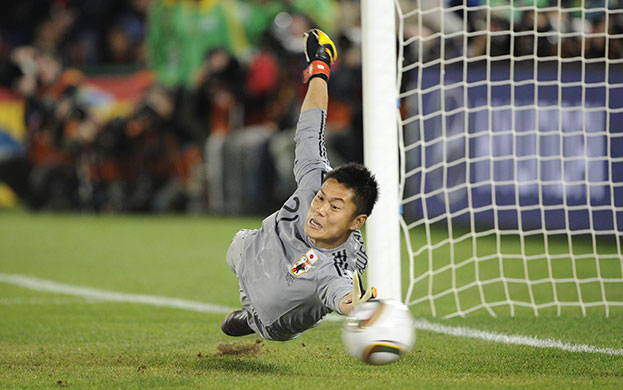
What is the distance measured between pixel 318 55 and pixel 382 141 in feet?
2.36

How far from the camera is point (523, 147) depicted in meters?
9.67

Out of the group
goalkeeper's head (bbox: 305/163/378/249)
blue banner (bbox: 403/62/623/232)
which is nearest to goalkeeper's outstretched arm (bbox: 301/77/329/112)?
goalkeeper's head (bbox: 305/163/378/249)

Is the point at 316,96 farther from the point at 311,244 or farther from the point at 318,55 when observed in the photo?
the point at 311,244

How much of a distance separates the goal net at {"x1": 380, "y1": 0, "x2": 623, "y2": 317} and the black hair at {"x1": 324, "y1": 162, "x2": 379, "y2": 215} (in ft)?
9.85

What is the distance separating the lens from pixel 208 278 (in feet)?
25.6

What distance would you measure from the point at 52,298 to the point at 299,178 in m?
2.92

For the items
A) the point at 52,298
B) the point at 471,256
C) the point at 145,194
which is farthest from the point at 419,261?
the point at 145,194

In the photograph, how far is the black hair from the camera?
13.3ft

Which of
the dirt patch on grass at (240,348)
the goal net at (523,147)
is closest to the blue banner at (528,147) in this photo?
the goal net at (523,147)

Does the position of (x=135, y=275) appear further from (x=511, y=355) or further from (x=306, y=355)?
(x=511, y=355)

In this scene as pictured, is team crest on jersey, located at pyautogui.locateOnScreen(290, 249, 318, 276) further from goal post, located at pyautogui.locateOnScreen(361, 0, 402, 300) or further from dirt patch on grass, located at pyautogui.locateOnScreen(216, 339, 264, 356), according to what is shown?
goal post, located at pyautogui.locateOnScreen(361, 0, 402, 300)

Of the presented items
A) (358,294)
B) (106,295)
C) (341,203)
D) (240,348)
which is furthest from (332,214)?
(106,295)

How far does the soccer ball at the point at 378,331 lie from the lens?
3.68 metres

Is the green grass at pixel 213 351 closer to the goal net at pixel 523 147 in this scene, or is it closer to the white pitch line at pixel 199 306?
the white pitch line at pixel 199 306
